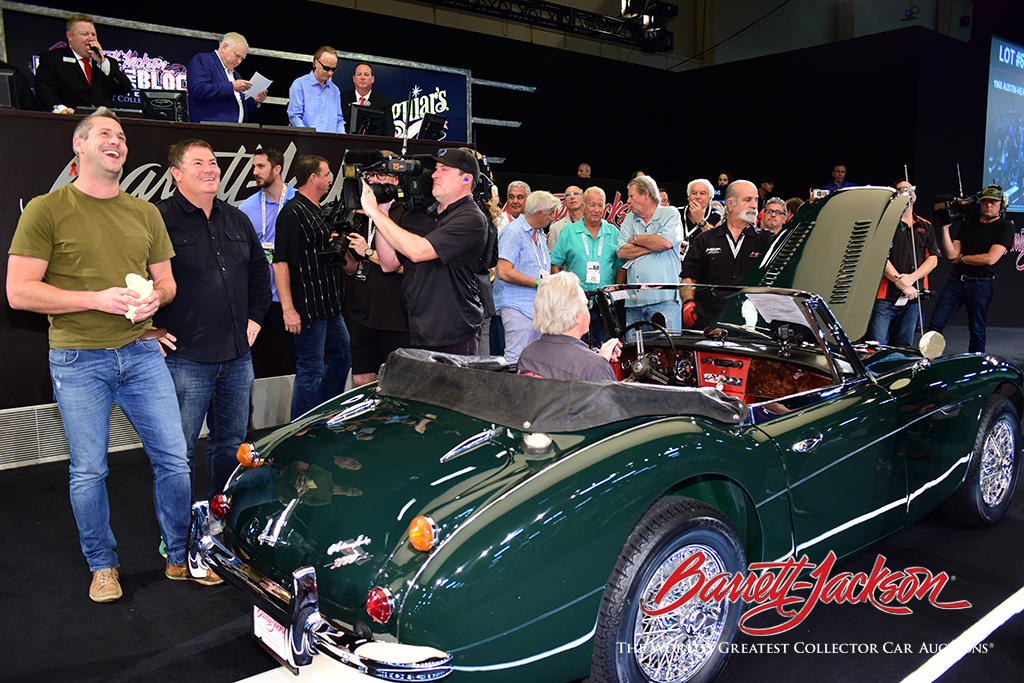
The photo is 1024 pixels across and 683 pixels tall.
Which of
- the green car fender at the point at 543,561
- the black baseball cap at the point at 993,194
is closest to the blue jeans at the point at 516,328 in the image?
the green car fender at the point at 543,561

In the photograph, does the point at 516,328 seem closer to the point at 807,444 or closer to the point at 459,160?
the point at 459,160

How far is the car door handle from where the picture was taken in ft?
8.15

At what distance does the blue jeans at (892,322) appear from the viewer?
6.18 m

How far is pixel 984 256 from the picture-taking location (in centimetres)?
711

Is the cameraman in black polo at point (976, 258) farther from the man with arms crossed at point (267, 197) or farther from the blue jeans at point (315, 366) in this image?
the man with arms crossed at point (267, 197)

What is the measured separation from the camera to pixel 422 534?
1.85 meters

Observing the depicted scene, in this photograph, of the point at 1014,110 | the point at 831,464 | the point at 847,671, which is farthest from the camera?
the point at 1014,110

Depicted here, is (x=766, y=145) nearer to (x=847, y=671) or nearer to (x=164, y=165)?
(x=164, y=165)

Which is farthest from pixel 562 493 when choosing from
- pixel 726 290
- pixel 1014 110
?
pixel 1014 110

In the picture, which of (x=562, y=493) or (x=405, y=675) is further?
(x=562, y=493)

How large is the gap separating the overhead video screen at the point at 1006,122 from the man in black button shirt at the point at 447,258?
40.5 ft

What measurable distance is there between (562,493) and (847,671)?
4.32 feet

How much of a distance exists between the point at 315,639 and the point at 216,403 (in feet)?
6.29

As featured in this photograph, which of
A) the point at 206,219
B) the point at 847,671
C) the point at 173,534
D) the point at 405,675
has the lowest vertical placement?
the point at 847,671
